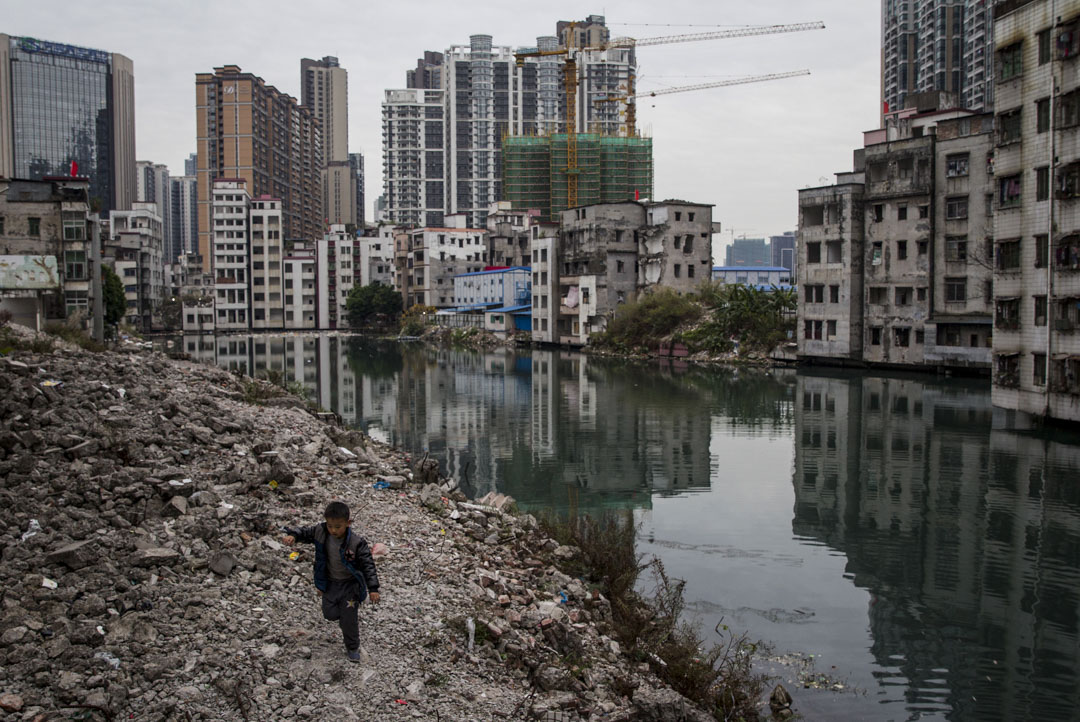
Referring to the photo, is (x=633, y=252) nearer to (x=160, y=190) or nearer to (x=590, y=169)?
(x=590, y=169)

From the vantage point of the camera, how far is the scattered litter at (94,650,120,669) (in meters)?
6.09

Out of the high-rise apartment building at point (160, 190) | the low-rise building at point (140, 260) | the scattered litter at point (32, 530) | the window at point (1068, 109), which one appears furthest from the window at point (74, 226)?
the high-rise apartment building at point (160, 190)

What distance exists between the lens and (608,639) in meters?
8.28

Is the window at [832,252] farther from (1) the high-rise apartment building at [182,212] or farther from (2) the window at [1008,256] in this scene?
(1) the high-rise apartment building at [182,212]

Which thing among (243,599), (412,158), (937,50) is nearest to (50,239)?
(243,599)

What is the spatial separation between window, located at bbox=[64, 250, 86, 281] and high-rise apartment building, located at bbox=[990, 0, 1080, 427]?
3158 centimetres

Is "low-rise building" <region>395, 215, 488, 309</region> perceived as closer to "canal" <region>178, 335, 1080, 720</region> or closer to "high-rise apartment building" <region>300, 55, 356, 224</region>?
"canal" <region>178, 335, 1080, 720</region>

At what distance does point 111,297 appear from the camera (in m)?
49.8

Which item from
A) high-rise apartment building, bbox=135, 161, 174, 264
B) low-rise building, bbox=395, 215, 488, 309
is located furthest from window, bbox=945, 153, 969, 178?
high-rise apartment building, bbox=135, 161, 174, 264

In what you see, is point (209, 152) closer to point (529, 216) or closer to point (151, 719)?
point (529, 216)

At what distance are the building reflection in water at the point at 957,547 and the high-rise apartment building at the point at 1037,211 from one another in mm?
1550

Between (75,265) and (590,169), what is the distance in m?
65.7

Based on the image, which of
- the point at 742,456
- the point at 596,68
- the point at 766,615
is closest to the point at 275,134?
the point at 596,68

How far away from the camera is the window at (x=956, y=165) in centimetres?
3762
